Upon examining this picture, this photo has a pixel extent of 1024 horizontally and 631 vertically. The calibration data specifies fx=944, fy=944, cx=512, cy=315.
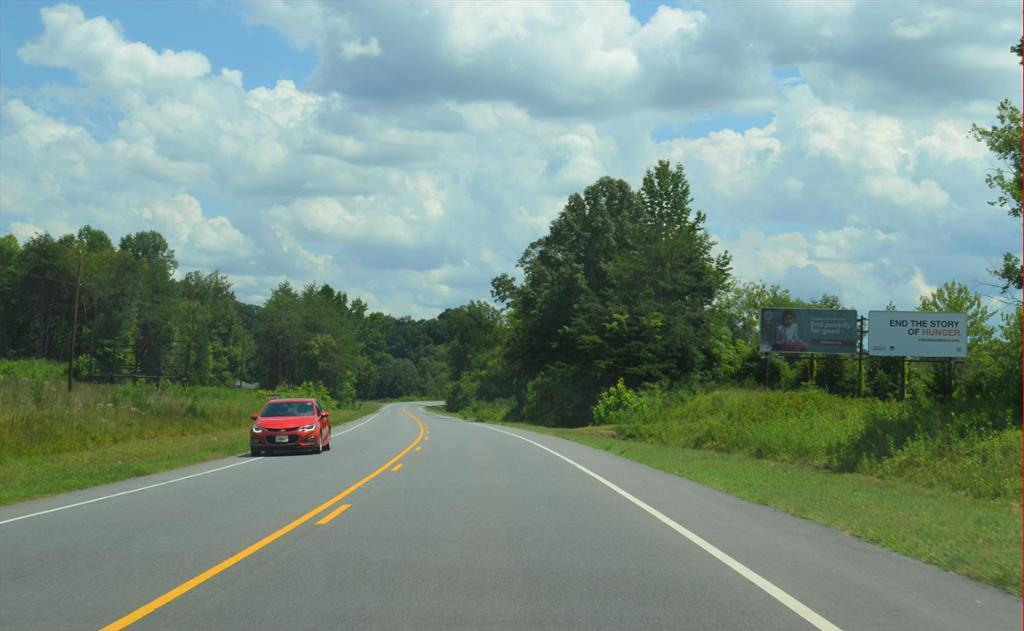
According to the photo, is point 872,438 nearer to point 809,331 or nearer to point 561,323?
point 809,331

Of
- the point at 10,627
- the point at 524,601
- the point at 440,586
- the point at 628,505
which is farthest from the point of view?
the point at 628,505

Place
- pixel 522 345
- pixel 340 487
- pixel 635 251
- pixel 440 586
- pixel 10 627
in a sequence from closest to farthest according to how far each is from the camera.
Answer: pixel 10 627, pixel 440 586, pixel 340 487, pixel 635 251, pixel 522 345

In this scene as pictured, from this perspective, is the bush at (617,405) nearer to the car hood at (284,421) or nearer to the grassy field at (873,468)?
the grassy field at (873,468)

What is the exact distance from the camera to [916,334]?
45.8m

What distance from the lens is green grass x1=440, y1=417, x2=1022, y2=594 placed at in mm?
9883

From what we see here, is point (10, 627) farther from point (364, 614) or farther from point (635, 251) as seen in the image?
point (635, 251)

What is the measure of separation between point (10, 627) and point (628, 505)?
30.9 ft

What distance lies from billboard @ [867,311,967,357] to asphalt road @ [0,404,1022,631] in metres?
33.1

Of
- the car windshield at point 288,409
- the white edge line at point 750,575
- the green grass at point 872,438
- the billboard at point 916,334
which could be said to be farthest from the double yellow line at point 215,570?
the billboard at point 916,334

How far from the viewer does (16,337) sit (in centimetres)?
11275

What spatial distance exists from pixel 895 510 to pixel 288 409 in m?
20.0

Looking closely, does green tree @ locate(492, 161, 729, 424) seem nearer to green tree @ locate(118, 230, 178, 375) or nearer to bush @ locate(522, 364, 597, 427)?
bush @ locate(522, 364, 597, 427)

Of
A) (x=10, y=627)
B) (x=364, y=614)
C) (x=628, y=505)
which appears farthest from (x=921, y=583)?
(x=10, y=627)

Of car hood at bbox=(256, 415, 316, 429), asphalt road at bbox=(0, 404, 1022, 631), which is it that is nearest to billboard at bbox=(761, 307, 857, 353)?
car hood at bbox=(256, 415, 316, 429)
